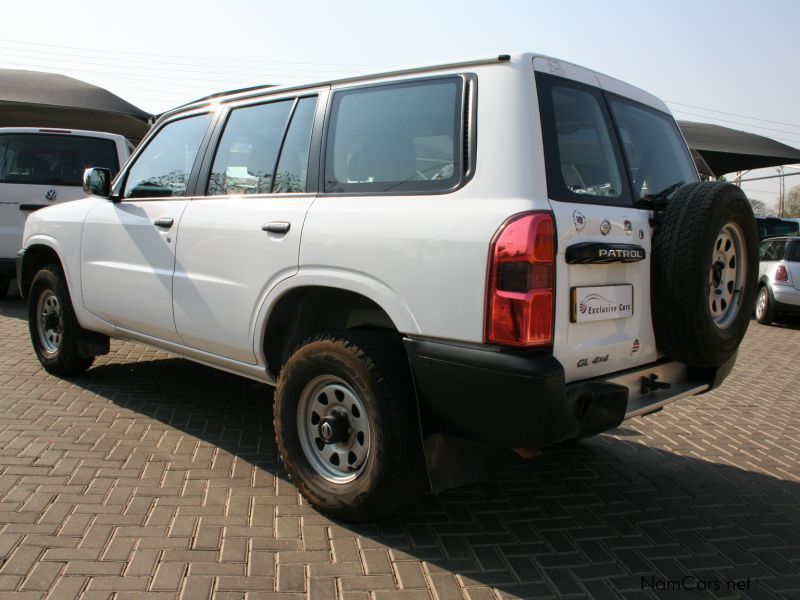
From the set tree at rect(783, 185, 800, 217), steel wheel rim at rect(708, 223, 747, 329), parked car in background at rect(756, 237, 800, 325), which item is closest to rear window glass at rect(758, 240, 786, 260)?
parked car in background at rect(756, 237, 800, 325)

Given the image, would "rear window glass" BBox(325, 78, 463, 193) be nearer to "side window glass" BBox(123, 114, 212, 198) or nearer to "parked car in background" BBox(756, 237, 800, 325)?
"side window glass" BBox(123, 114, 212, 198)

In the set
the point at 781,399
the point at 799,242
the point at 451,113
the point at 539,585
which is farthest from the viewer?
the point at 799,242

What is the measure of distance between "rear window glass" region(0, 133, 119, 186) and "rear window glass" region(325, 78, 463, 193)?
6.15 m

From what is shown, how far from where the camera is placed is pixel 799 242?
1140 centimetres

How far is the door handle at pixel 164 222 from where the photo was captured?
Result: 4.11 metres

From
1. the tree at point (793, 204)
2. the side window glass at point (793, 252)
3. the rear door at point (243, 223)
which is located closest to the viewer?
the rear door at point (243, 223)

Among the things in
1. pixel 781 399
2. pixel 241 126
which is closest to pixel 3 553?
pixel 241 126

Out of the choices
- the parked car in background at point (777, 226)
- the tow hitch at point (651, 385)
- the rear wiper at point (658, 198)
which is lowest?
the tow hitch at point (651, 385)

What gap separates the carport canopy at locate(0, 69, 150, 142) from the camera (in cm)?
1852

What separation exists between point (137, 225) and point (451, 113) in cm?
232

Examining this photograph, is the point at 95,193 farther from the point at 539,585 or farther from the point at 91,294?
the point at 539,585

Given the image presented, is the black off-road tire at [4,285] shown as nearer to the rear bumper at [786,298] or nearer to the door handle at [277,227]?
the door handle at [277,227]
